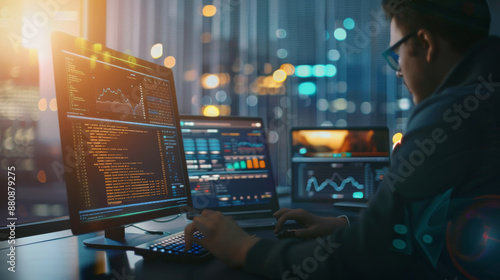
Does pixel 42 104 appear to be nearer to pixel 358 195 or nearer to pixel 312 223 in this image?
pixel 312 223

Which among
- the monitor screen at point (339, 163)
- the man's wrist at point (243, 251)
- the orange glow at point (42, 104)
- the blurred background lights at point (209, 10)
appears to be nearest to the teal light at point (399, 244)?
the man's wrist at point (243, 251)

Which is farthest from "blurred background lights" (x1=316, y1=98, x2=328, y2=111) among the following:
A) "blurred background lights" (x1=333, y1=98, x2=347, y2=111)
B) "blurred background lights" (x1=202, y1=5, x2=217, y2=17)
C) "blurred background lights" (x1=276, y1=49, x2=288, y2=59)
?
"blurred background lights" (x1=202, y1=5, x2=217, y2=17)

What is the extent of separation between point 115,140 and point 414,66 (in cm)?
79

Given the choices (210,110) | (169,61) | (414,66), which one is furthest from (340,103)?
(414,66)

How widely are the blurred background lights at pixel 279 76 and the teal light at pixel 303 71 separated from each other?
0.32 ft

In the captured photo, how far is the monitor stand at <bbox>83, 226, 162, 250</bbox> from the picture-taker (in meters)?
1.01

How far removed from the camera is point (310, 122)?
107 inches

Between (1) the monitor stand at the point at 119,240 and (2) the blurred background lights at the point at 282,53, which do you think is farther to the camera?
(2) the blurred background lights at the point at 282,53

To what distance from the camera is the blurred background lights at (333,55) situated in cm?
274

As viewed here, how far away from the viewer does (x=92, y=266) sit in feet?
2.76

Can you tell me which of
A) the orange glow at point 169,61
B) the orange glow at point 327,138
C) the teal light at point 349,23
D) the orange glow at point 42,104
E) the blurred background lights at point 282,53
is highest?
the teal light at point 349,23

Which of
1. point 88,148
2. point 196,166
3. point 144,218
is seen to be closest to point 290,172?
point 196,166

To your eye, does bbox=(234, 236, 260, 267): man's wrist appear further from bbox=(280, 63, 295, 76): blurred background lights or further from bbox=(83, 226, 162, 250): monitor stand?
bbox=(280, 63, 295, 76): blurred background lights

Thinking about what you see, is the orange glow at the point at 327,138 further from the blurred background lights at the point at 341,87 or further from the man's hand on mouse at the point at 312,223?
the man's hand on mouse at the point at 312,223
